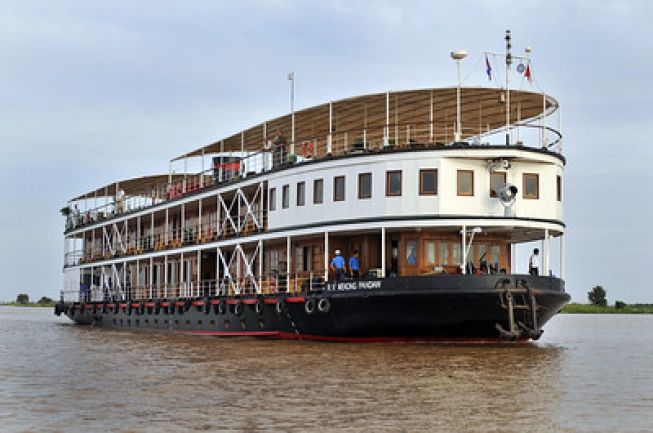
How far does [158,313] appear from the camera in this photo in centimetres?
3319

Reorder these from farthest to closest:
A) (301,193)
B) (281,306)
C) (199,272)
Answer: (199,272) < (301,193) < (281,306)

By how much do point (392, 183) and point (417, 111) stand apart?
3.38 metres

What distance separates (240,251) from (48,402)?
1595 centimetres

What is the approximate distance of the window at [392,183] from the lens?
77.3 ft

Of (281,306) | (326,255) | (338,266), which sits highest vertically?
(326,255)

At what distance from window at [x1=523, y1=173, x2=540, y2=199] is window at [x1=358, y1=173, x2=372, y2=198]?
13.3 ft

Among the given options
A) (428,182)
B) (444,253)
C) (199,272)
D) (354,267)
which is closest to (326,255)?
(354,267)

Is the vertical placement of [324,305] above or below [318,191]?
below

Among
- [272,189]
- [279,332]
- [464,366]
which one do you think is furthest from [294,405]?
[272,189]

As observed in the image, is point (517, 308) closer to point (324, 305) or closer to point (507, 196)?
point (507, 196)

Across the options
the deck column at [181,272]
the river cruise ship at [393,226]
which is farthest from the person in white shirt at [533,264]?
the deck column at [181,272]

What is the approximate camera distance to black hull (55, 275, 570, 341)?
69.8 ft

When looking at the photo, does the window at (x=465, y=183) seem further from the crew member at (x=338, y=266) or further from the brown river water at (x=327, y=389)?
the brown river water at (x=327, y=389)

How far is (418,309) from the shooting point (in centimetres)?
2177
